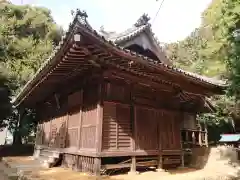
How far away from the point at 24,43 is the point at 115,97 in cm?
2192

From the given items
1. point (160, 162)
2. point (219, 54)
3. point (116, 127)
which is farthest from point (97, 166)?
point (219, 54)

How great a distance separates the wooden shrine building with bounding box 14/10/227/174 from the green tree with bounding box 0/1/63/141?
1202cm

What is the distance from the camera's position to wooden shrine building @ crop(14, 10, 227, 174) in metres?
6.91

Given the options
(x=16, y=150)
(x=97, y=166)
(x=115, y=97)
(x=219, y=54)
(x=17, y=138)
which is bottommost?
(x=16, y=150)

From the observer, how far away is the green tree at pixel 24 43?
22.5 m

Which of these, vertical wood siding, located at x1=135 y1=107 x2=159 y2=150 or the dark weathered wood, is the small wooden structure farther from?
the dark weathered wood

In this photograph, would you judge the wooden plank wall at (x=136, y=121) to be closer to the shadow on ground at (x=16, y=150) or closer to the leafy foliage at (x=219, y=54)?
the leafy foliage at (x=219, y=54)

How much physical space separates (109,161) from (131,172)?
1.00 metres

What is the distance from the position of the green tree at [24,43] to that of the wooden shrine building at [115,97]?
1202 centimetres

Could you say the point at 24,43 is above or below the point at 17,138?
above

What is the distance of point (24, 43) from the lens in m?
26.8

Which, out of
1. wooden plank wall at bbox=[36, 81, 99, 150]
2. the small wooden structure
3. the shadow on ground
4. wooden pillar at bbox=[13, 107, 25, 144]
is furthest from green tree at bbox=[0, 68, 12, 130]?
the small wooden structure

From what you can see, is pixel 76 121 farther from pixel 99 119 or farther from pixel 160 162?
pixel 160 162

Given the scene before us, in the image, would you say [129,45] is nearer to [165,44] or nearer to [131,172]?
[131,172]
